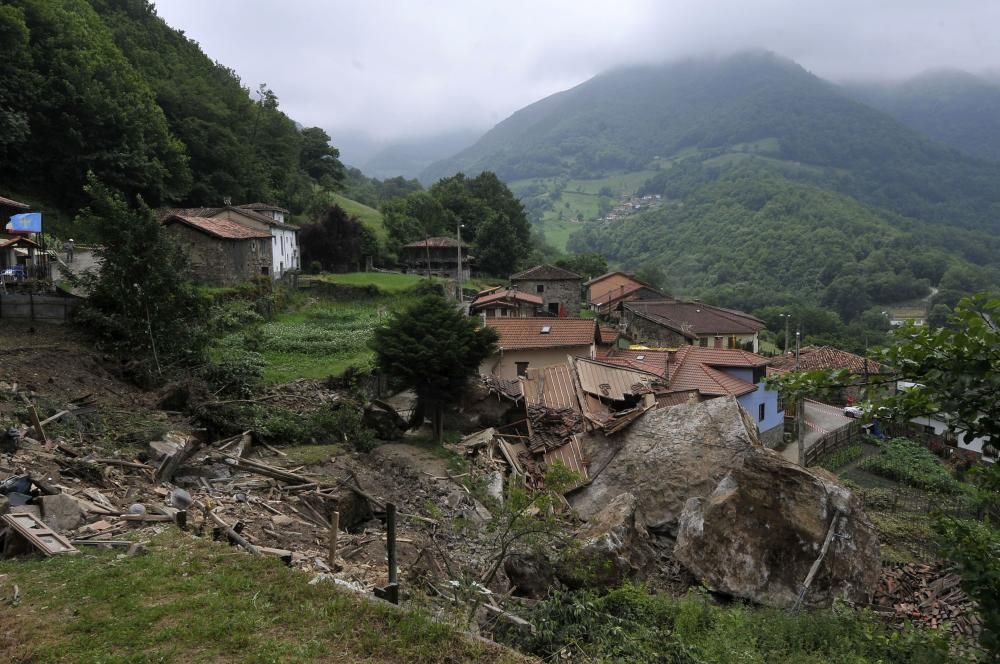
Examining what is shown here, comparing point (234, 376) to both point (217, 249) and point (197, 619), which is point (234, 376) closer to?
point (197, 619)

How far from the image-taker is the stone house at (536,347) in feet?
88.5

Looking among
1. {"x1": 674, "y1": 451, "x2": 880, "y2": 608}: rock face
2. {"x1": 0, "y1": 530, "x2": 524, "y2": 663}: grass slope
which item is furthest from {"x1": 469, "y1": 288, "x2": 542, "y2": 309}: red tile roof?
{"x1": 0, "y1": 530, "x2": 524, "y2": 663}: grass slope

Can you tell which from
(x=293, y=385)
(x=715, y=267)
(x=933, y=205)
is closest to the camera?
(x=293, y=385)

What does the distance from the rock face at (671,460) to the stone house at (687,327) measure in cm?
2642

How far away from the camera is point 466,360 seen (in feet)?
65.8

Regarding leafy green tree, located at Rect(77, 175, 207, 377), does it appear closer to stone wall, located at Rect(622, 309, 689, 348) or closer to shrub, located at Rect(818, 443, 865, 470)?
shrub, located at Rect(818, 443, 865, 470)

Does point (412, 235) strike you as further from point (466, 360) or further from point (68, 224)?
point (466, 360)

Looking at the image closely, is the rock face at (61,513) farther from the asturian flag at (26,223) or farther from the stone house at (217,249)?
the stone house at (217,249)

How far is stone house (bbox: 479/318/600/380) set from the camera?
1062 inches

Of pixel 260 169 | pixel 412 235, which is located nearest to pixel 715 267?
pixel 412 235

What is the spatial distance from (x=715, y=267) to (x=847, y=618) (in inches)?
4127

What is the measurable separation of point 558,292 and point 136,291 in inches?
1377

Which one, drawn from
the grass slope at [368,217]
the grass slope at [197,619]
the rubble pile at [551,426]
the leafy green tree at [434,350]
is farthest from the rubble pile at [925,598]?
the grass slope at [368,217]

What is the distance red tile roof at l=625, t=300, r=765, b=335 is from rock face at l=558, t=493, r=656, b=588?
105 feet
